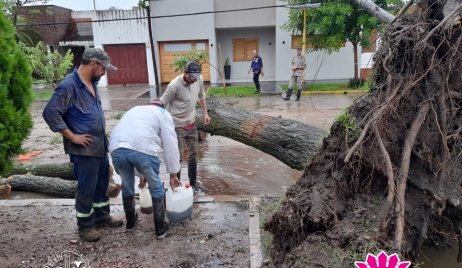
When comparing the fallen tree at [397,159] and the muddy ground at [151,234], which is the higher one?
the fallen tree at [397,159]

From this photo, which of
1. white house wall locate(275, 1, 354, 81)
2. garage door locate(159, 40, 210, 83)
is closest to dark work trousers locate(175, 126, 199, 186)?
white house wall locate(275, 1, 354, 81)

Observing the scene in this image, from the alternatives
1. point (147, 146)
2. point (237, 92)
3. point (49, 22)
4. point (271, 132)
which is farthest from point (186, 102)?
point (49, 22)

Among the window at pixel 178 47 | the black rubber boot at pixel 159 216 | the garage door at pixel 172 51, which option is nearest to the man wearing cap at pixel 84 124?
the black rubber boot at pixel 159 216

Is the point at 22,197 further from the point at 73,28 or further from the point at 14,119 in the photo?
the point at 73,28

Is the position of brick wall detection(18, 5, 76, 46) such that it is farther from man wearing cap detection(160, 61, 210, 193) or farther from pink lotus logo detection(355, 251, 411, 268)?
pink lotus logo detection(355, 251, 411, 268)

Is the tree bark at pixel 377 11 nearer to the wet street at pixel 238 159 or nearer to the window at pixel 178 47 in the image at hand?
the wet street at pixel 238 159

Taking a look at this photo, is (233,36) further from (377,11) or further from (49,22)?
(377,11)

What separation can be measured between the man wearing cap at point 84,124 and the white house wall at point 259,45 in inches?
739

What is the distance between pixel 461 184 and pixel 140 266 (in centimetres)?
284

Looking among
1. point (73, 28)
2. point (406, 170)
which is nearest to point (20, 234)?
point (406, 170)

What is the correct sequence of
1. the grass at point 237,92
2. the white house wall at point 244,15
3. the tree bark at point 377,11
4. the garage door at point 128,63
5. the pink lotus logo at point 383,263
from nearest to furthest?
the pink lotus logo at point 383,263, the tree bark at point 377,11, the grass at point 237,92, the white house wall at point 244,15, the garage door at point 128,63

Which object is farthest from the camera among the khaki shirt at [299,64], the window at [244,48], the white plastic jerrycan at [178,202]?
the window at [244,48]

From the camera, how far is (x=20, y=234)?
409cm

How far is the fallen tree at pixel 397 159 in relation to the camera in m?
2.69
